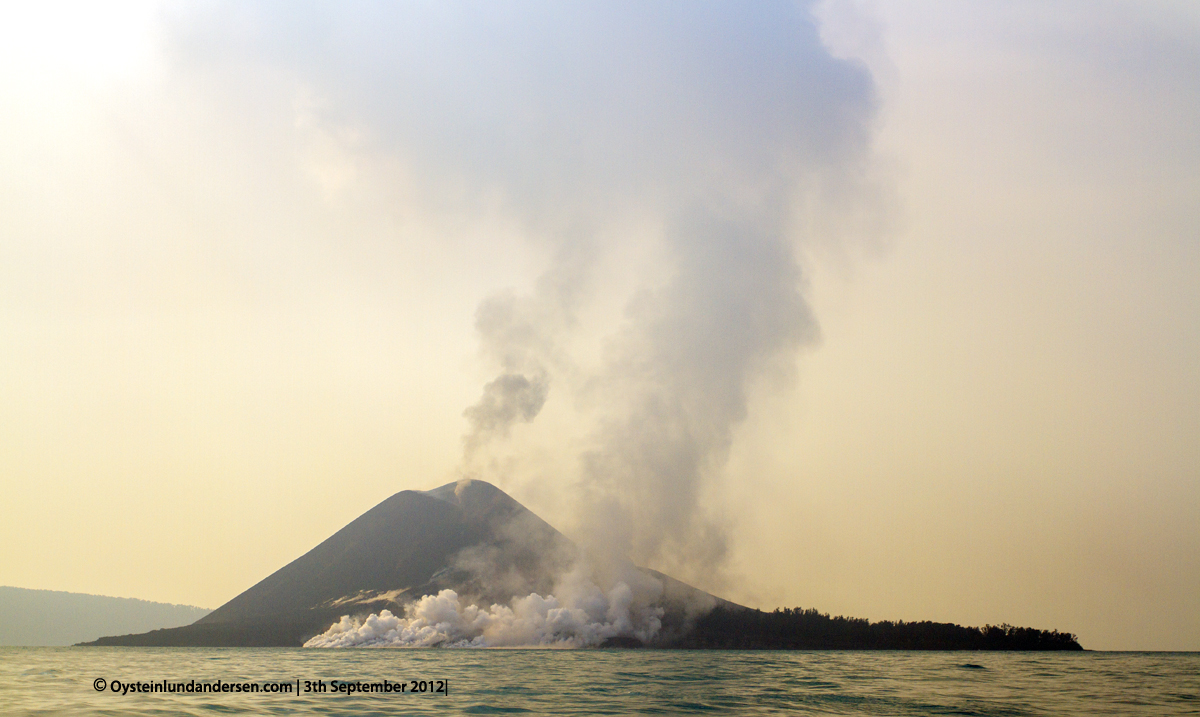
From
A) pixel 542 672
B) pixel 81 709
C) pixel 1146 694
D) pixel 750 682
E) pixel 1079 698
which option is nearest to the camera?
pixel 81 709

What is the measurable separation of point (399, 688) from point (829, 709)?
35.5 metres

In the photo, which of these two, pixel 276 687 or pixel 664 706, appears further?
pixel 276 687

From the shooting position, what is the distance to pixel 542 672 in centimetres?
9775

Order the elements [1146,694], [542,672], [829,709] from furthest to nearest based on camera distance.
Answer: [542,672] → [1146,694] → [829,709]

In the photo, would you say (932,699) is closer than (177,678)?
Yes

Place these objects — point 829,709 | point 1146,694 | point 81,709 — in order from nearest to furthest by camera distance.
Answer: point 81,709 → point 829,709 → point 1146,694

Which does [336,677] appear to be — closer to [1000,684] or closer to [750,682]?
[750,682]

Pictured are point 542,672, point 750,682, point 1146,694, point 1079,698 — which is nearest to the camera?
point 1079,698

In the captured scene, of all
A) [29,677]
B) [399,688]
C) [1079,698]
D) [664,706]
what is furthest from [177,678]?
[1079,698]

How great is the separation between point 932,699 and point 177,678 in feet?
235

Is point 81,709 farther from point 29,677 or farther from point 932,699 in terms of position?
point 932,699

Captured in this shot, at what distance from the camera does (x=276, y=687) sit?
65938 millimetres

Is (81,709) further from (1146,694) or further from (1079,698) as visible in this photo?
(1146,694)

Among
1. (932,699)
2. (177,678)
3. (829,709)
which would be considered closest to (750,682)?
(932,699)
